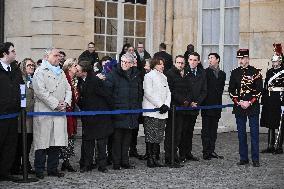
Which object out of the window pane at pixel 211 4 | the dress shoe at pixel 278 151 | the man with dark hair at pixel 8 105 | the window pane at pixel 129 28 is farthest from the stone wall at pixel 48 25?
the man with dark hair at pixel 8 105

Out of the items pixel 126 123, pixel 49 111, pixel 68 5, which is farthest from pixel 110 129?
pixel 68 5

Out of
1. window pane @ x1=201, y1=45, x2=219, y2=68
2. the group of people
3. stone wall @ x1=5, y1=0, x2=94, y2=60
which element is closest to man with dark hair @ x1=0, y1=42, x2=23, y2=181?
the group of people

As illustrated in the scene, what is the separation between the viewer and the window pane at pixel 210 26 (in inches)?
781

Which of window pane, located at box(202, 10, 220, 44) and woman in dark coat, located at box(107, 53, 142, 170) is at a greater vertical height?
window pane, located at box(202, 10, 220, 44)

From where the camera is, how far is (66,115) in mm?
10609

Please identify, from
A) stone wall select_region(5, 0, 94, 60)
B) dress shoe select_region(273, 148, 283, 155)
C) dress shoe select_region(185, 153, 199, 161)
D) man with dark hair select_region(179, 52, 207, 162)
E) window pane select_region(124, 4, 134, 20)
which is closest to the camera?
man with dark hair select_region(179, 52, 207, 162)

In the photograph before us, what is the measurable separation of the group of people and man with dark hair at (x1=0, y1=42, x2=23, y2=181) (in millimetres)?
14

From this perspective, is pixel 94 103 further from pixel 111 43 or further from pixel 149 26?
pixel 149 26

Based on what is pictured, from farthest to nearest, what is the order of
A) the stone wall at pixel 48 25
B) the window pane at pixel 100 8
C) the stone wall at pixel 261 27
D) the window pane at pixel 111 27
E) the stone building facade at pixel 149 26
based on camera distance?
the window pane at pixel 111 27
the window pane at pixel 100 8
the stone wall at pixel 48 25
the stone building facade at pixel 149 26
the stone wall at pixel 261 27

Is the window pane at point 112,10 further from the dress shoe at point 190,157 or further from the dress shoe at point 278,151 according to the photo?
the dress shoe at point 190,157

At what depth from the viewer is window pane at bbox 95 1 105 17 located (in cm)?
1953

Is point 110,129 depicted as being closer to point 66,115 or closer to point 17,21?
point 66,115

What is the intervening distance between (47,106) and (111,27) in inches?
395

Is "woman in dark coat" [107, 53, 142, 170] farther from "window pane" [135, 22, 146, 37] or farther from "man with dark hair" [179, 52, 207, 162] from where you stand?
"window pane" [135, 22, 146, 37]
